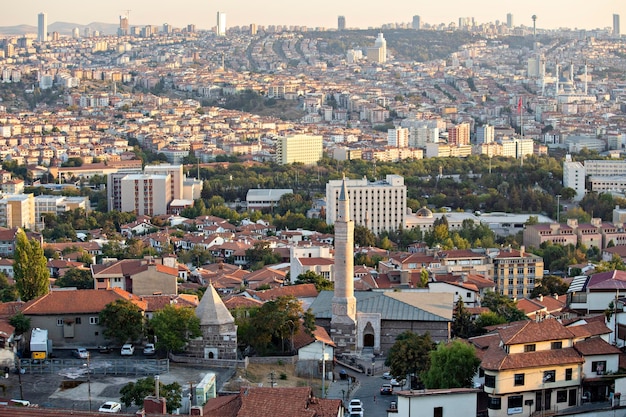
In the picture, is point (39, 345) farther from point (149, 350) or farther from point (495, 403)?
point (495, 403)

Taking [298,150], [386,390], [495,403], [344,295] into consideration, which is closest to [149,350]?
[344,295]

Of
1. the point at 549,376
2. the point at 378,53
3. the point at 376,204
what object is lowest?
the point at 376,204

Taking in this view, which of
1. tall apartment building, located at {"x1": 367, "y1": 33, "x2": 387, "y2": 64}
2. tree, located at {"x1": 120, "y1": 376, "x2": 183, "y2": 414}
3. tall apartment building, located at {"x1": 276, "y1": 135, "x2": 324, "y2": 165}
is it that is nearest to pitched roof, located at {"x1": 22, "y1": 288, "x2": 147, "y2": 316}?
tree, located at {"x1": 120, "y1": 376, "x2": 183, "y2": 414}

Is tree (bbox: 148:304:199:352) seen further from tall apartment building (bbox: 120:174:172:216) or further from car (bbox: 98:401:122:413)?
tall apartment building (bbox: 120:174:172:216)

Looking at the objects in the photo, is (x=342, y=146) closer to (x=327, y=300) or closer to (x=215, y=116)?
(x=215, y=116)

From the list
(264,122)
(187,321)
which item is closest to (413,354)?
(187,321)

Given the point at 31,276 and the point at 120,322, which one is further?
the point at 31,276
